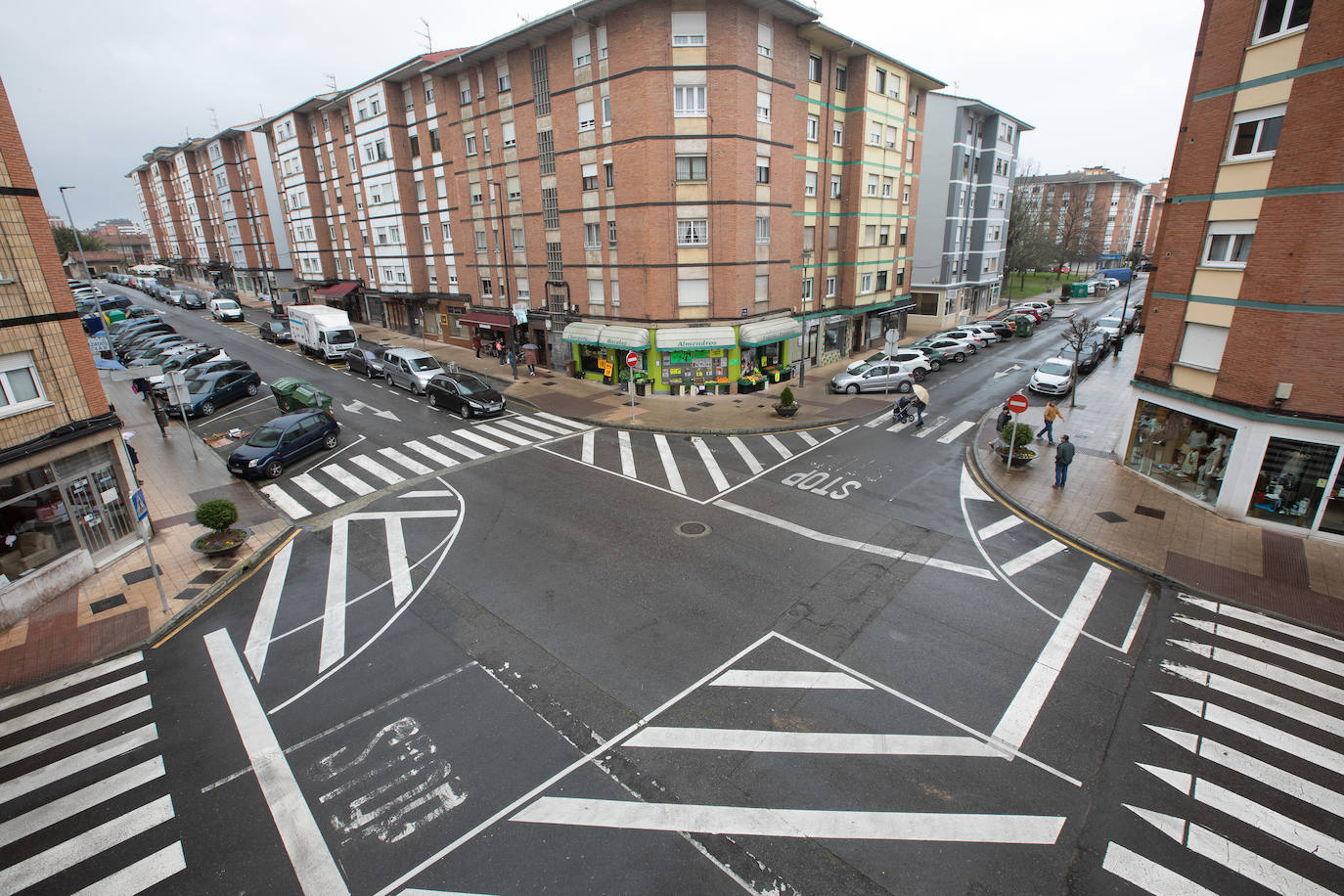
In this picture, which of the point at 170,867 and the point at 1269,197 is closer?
the point at 170,867

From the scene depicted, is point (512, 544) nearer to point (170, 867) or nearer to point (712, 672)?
point (712, 672)

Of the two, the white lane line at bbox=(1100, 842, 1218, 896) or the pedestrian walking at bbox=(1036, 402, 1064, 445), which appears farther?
the pedestrian walking at bbox=(1036, 402, 1064, 445)

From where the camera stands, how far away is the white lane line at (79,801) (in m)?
7.52

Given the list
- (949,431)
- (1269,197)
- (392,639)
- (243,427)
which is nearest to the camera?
(392,639)

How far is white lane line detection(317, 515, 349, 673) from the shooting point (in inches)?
422

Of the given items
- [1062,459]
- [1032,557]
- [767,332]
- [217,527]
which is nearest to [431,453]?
[217,527]

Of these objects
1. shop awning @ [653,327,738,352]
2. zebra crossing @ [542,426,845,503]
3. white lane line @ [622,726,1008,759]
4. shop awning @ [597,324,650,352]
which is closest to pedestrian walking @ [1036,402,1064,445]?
zebra crossing @ [542,426,845,503]

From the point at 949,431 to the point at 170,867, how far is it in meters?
24.6

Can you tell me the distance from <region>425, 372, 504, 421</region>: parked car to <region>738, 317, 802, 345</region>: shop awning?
11931 mm

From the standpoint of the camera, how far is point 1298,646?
Answer: 1049cm

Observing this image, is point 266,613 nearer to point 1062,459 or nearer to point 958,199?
point 1062,459

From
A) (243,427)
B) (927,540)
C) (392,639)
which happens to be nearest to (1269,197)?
(927,540)

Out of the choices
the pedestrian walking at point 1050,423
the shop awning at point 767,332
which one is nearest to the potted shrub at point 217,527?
the shop awning at point 767,332

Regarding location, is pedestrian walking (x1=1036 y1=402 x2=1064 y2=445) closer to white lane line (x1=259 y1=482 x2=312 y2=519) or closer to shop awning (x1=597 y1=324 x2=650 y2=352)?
shop awning (x1=597 y1=324 x2=650 y2=352)
